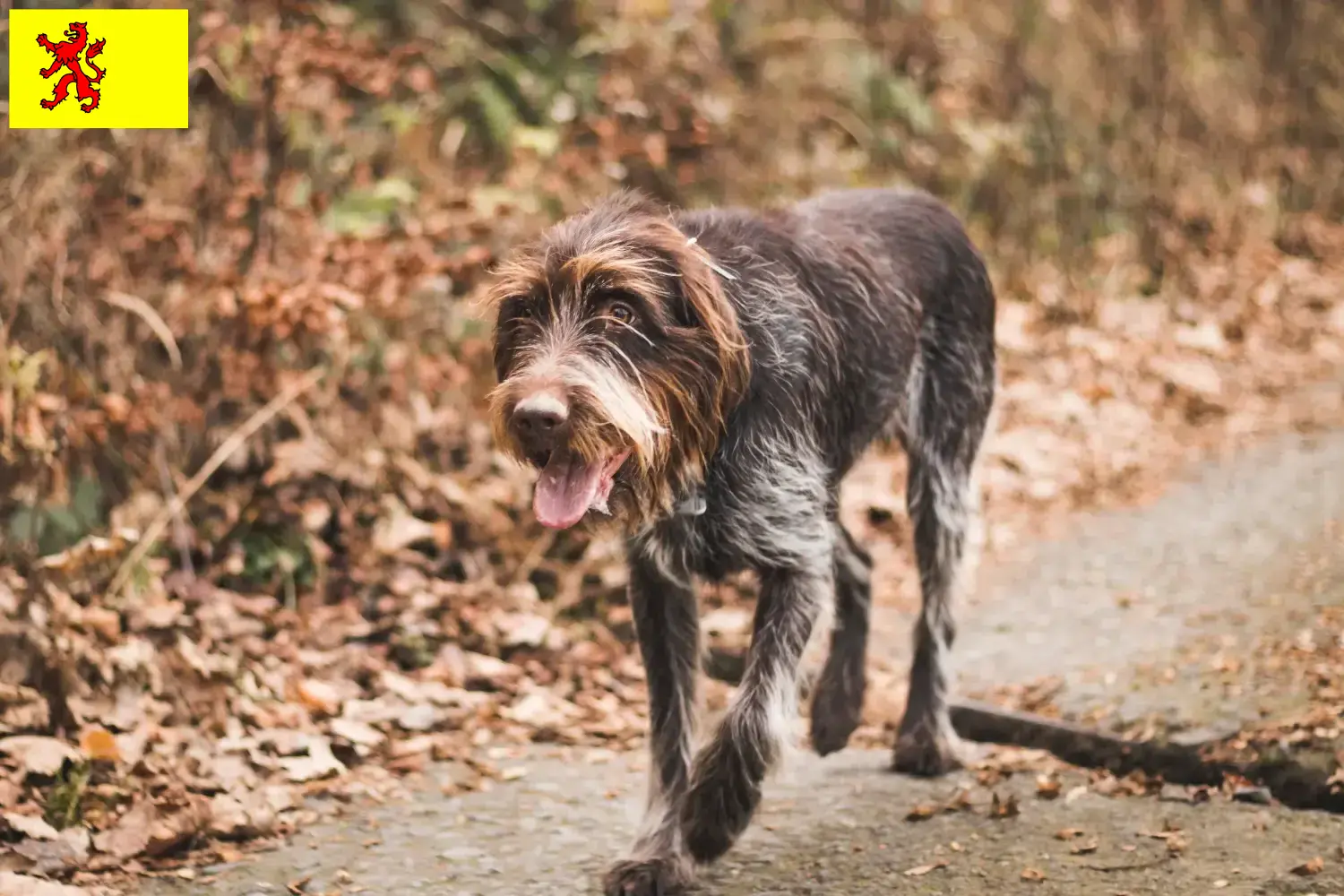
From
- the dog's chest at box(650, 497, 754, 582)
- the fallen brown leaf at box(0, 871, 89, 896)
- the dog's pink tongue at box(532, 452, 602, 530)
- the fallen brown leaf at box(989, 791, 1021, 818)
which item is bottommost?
the fallen brown leaf at box(0, 871, 89, 896)

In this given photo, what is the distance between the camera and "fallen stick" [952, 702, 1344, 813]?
14.1ft

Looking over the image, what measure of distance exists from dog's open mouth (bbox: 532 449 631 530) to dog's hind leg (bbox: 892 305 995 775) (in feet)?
5.66

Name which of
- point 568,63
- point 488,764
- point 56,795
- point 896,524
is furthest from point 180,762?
point 568,63

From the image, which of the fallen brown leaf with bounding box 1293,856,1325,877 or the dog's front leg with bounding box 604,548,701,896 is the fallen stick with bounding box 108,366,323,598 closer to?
the dog's front leg with bounding box 604,548,701,896

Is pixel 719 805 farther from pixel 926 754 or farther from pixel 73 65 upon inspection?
pixel 73 65

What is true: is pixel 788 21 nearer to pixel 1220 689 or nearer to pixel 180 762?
pixel 1220 689

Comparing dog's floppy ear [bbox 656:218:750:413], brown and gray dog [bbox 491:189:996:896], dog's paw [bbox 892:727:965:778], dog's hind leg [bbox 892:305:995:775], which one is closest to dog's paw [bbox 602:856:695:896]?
brown and gray dog [bbox 491:189:996:896]

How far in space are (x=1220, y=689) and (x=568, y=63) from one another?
15.7 ft

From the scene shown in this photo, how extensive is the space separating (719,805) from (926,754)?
3.74ft

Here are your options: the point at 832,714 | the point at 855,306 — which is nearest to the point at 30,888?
the point at 832,714

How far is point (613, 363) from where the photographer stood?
12.3ft

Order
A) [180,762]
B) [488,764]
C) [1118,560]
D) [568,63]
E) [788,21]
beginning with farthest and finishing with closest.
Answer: [788,21] → [568,63] → [1118,560] → [488,764] → [180,762]

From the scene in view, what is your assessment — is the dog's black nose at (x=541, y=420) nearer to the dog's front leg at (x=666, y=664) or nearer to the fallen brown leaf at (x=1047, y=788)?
the dog's front leg at (x=666, y=664)

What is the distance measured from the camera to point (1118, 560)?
6.73m
